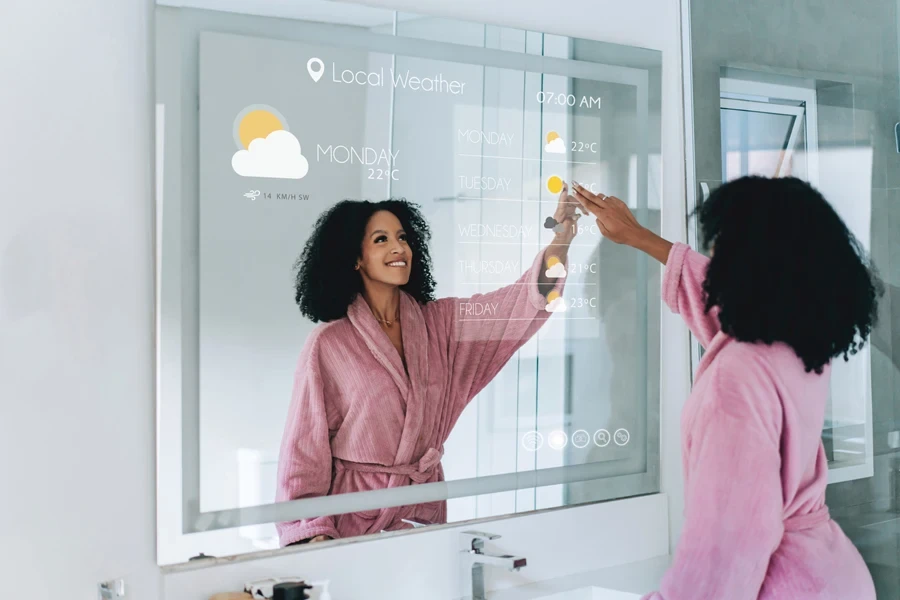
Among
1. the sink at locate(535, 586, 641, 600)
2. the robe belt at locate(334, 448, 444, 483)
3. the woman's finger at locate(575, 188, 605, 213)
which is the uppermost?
the woman's finger at locate(575, 188, 605, 213)

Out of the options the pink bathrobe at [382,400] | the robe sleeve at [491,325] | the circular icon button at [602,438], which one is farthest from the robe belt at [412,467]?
the circular icon button at [602,438]

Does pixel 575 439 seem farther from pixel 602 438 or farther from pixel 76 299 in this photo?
pixel 76 299

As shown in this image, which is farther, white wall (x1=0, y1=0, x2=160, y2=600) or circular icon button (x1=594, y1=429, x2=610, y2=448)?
circular icon button (x1=594, y1=429, x2=610, y2=448)

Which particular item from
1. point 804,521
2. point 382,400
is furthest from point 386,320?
point 804,521

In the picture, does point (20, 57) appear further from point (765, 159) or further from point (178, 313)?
point (765, 159)

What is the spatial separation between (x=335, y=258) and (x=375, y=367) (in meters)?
0.21

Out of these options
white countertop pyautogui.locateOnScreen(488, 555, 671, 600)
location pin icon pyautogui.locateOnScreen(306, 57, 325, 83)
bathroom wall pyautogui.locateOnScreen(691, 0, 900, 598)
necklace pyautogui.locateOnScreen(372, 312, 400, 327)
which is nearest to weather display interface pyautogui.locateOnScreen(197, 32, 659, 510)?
location pin icon pyautogui.locateOnScreen(306, 57, 325, 83)

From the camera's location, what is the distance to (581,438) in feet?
5.63

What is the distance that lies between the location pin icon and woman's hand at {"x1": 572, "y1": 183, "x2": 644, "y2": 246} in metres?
0.58

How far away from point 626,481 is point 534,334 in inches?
15.7

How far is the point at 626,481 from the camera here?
1780 millimetres

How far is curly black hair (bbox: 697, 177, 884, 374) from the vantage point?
4.17 ft

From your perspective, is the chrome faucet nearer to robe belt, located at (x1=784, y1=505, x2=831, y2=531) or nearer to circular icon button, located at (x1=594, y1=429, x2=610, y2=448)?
circular icon button, located at (x1=594, y1=429, x2=610, y2=448)

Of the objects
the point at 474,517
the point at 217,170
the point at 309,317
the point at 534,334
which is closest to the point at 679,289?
the point at 534,334
